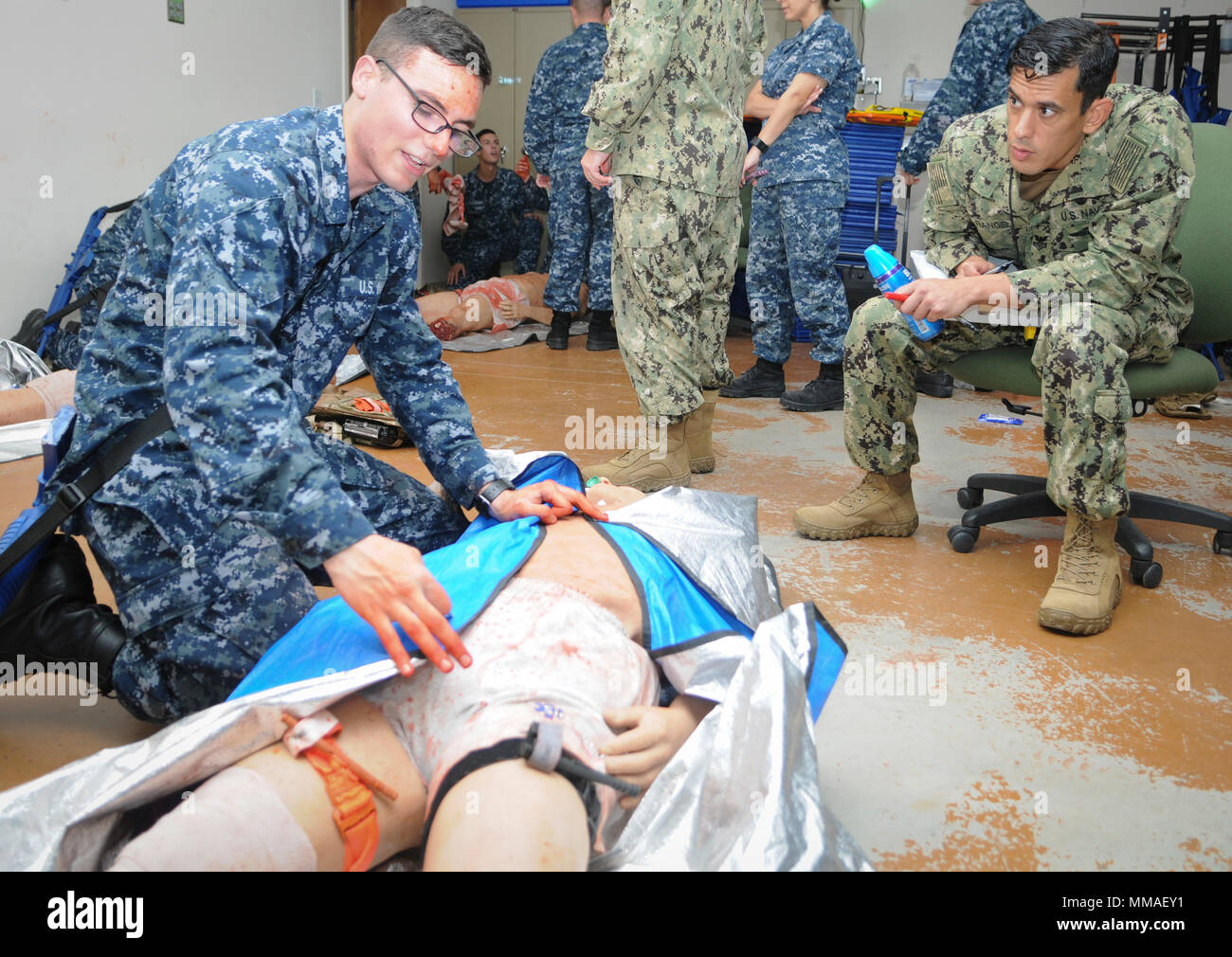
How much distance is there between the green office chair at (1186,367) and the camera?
2412 mm

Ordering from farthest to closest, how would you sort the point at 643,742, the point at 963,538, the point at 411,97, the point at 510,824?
the point at 963,538 < the point at 411,97 < the point at 643,742 < the point at 510,824

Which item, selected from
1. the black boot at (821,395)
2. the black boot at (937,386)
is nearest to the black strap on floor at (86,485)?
the black boot at (821,395)

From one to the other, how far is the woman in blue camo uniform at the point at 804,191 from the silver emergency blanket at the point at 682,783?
9.26ft

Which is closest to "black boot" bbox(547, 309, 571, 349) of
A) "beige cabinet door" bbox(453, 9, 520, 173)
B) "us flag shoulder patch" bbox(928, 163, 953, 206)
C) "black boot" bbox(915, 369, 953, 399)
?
"black boot" bbox(915, 369, 953, 399)

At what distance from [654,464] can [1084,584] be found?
1222 millimetres

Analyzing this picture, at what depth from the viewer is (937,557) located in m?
2.54

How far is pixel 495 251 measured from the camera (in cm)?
677

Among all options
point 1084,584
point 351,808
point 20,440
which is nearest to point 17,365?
point 20,440

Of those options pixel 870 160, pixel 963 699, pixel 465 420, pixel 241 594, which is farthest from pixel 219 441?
pixel 870 160

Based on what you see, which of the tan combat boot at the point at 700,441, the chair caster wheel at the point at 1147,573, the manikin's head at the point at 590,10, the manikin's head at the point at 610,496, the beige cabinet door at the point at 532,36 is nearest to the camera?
the manikin's head at the point at 610,496

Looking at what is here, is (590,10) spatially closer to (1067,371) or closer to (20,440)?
(20,440)

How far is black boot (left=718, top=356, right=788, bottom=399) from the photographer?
4305 mm

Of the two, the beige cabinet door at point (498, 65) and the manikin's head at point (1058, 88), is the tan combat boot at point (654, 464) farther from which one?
the beige cabinet door at point (498, 65)

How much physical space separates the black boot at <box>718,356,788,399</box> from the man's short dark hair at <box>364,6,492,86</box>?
2.90 meters
